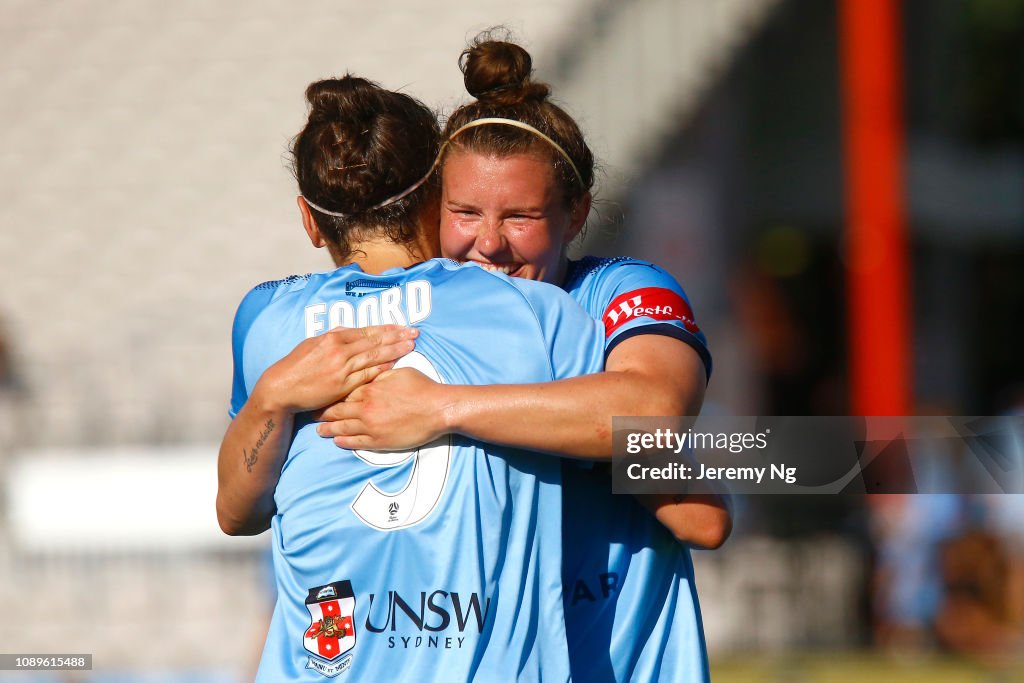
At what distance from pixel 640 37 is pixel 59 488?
5035 millimetres

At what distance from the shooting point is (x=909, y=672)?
297 inches

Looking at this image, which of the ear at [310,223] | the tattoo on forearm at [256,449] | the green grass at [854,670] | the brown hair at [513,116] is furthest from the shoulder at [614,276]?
the green grass at [854,670]

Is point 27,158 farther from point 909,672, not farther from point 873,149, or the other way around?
point 909,672

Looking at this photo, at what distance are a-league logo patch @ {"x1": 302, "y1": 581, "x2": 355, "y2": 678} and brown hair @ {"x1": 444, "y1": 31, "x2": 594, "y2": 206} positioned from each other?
0.81m

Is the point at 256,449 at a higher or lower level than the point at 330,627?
higher

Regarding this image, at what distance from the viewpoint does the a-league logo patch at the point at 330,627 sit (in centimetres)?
197

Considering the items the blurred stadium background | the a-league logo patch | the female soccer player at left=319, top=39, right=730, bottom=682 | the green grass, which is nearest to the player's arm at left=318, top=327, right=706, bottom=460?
the female soccer player at left=319, top=39, right=730, bottom=682

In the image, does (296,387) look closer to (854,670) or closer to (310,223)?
(310,223)

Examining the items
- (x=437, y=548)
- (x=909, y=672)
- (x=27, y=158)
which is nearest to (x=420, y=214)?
(x=437, y=548)

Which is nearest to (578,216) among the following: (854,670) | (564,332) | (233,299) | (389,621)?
(564,332)

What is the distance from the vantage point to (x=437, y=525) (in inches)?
75.5

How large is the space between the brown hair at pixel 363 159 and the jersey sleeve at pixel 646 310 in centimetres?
38

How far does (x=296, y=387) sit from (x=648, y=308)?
1.98 feet

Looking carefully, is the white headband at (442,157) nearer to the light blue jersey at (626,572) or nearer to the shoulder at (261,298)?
the shoulder at (261,298)
